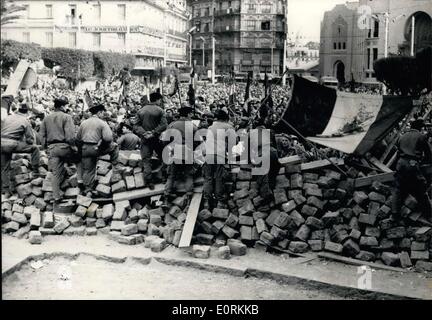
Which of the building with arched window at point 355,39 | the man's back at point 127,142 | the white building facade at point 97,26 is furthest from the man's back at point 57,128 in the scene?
the building with arched window at point 355,39

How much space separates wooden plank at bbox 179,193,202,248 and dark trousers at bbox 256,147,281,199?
3.61ft

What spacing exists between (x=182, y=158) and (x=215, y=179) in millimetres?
753

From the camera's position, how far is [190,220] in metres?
8.84

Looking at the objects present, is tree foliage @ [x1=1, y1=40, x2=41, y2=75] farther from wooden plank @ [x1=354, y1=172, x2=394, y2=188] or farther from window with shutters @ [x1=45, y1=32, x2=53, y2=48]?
wooden plank @ [x1=354, y1=172, x2=394, y2=188]

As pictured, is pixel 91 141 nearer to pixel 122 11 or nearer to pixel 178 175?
pixel 178 175

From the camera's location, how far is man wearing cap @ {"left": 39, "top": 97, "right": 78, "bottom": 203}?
9594 millimetres

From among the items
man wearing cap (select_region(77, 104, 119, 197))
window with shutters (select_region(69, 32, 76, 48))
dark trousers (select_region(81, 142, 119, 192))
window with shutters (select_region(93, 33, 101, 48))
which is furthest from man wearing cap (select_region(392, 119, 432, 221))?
window with shutters (select_region(69, 32, 76, 48))

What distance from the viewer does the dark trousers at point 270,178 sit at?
8914mm

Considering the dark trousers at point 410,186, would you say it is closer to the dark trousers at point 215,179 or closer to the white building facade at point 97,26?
the dark trousers at point 215,179

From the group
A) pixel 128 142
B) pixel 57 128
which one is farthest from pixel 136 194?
pixel 128 142

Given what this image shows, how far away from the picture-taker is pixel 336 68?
50.0 metres

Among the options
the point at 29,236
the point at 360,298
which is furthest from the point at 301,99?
the point at 29,236

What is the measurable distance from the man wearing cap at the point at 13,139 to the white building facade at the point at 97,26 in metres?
8.93
